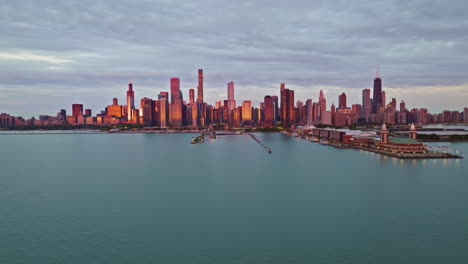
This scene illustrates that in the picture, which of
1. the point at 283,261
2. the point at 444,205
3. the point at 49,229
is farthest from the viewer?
the point at 444,205

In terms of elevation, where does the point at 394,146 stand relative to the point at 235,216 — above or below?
above

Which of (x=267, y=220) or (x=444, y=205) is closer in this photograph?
(x=267, y=220)

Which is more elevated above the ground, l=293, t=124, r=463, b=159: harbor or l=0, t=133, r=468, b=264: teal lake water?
l=293, t=124, r=463, b=159: harbor

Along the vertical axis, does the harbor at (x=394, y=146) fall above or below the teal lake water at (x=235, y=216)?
above

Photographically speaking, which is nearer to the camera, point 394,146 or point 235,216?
point 235,216

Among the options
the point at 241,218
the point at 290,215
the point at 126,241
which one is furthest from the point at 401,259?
the point at 126,241

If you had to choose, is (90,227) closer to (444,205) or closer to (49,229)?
(49,229)

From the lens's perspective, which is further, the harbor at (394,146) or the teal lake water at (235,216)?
the harbor at (394,146)

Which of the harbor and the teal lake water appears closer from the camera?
the teal lake water
